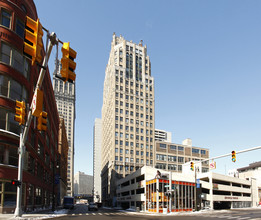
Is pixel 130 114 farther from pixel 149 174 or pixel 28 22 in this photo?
pixel 28 22

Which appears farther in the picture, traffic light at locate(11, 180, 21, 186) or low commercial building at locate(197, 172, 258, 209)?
low commercial building at locate(197, 172, 258, 209)

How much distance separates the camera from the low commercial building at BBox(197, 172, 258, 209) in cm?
6788

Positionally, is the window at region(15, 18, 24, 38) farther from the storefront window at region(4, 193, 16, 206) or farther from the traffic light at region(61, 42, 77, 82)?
the traffic light at region(61, 42, 77, 82)

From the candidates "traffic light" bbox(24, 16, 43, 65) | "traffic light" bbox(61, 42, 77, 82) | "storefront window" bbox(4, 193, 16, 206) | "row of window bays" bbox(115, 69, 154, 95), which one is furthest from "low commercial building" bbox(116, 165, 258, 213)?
"traffic light" bbox(24, 16, 43, 65)

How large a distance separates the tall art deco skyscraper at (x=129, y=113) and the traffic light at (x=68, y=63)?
88.5 m

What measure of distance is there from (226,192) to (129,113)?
151 feet

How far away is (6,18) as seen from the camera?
33.6 metres

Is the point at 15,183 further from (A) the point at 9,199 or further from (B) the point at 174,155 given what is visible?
(B) the point at 174,155

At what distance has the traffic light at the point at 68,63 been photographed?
9.31 meters

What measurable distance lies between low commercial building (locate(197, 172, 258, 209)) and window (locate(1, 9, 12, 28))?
5262 centimetres

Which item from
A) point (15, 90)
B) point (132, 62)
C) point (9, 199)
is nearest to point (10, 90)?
point (15, 90)

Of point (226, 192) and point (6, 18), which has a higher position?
point (6, 18)

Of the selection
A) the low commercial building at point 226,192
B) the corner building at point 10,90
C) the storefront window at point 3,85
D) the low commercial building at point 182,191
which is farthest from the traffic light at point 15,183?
the low commercial building at point 226,192

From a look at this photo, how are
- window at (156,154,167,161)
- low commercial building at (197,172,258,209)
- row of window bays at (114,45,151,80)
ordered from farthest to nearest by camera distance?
row of window bays at (114,45,151,80) < window at (156,154,167,161) < low commercial building at (197,172,258,209)
